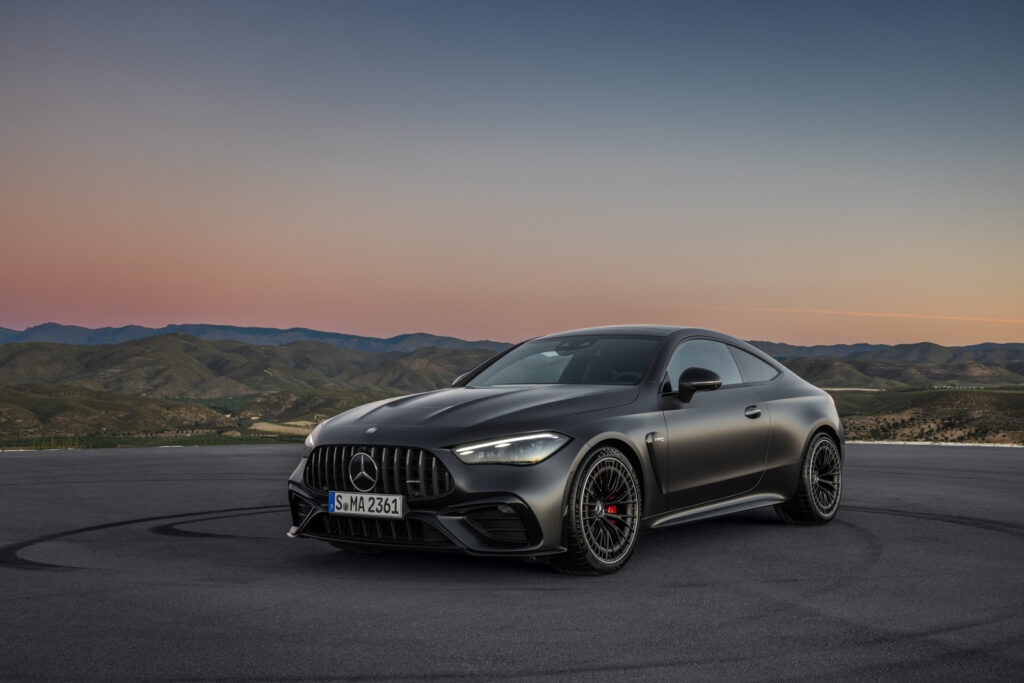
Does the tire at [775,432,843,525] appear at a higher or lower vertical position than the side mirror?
lower

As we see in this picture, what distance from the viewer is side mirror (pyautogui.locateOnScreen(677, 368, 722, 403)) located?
679 cm

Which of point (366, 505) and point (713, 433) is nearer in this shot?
point (366, 505)

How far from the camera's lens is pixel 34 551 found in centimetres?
701

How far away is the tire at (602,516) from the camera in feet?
19.5

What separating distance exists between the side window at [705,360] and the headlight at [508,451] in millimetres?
1683

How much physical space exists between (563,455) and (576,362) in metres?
1.77

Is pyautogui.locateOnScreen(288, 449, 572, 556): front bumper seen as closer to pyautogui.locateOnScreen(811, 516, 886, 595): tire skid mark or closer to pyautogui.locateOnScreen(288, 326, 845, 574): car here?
pyautogui.locateOnScreen(288, 326, 845, 574): car

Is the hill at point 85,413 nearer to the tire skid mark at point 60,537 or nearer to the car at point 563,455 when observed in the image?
the tire skid mark at point 60,537

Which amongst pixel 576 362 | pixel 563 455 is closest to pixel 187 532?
pixel 576 362

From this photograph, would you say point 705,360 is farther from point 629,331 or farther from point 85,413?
point 85,413

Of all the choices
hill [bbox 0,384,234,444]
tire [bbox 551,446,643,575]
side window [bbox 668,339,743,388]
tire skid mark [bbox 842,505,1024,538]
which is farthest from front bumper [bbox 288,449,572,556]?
hill [bbox 0,384,234,444]

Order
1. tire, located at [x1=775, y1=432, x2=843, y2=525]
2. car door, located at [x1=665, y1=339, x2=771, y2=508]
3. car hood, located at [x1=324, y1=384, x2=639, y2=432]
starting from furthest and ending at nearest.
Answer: tire, located at [x1=775, y1=432, x2=843, y2=525] → car door, located at [x1=665, y1=339, x2=771, y2=508] → car hood, located at [x1=324, y1=384, x2=639, y2=432]

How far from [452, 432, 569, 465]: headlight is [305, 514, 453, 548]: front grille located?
20.1 inches

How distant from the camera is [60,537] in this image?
7.70 meters
